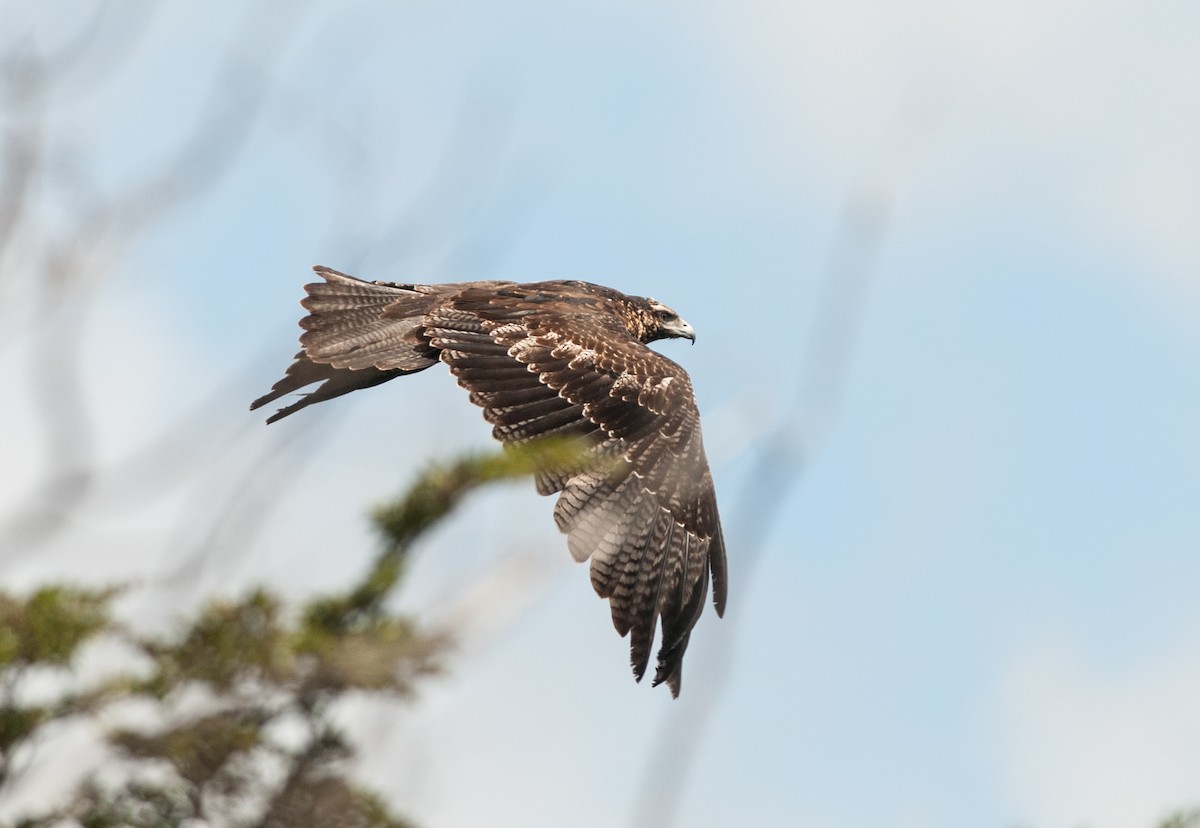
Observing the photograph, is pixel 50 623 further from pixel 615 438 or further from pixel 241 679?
pixel 615 438

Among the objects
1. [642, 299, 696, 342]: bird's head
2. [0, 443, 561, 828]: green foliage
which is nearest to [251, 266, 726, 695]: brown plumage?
[642, 299, 696, 342]: bird's head

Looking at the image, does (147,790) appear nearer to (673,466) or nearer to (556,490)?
(556,490)

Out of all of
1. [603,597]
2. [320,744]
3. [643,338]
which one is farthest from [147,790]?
[643,338]

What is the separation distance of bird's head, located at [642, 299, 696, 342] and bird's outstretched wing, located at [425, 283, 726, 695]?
143 centimetres

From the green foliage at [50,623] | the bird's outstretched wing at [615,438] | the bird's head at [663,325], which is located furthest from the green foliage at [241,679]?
the bird's head at [663,325]

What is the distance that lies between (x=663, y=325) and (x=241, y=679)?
6.17 m

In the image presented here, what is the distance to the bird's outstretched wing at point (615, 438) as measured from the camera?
699cm

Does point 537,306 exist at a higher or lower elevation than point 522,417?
higher

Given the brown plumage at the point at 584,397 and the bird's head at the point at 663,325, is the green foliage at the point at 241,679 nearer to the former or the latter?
the brown plumage at the point at 584,397

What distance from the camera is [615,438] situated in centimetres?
755

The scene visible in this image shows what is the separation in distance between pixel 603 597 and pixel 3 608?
301 centimetres

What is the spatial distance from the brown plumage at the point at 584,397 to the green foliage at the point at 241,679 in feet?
8.18

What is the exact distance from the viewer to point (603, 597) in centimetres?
689

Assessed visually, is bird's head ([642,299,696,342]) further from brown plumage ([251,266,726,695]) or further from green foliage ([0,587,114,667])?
green foliage ([0,587,114,667])
